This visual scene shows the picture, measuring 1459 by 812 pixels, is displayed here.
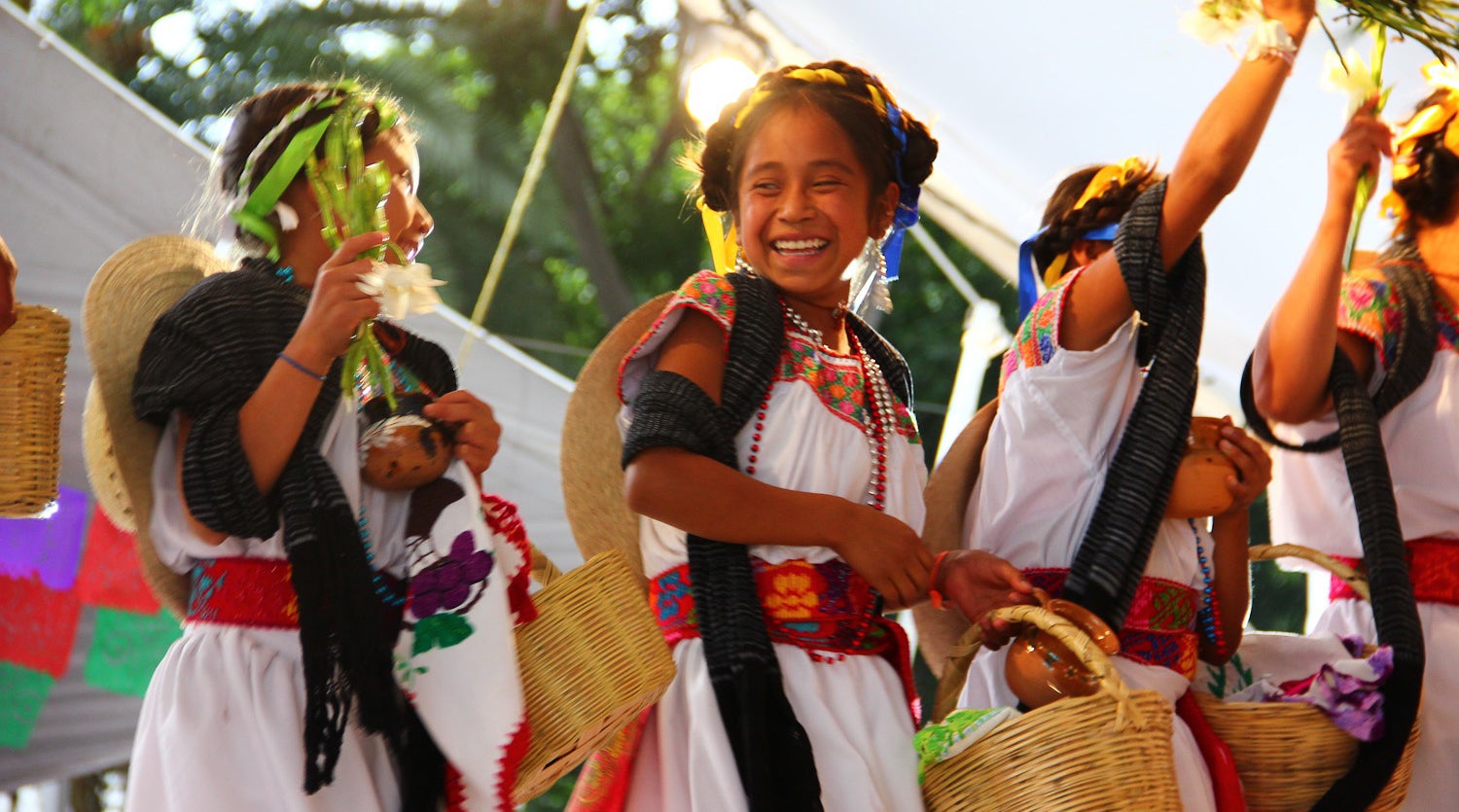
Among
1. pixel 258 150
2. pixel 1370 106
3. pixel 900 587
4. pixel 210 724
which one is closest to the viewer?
pixel 210 724

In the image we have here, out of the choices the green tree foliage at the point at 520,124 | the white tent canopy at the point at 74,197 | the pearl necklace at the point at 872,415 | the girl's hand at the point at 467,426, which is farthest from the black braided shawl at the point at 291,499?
the green tree foliage at the point at 520,124

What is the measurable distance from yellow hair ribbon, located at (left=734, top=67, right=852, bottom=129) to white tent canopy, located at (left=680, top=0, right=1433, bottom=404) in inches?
37.5

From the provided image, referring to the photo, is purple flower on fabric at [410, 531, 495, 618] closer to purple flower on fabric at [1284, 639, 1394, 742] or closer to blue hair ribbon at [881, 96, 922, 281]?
blue hair ribbon at [881, 96, 922, 281]

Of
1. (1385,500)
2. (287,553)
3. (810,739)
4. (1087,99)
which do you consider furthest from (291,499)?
(1087,99)

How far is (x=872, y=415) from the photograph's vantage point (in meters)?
2.04

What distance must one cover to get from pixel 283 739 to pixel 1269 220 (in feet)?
8.39

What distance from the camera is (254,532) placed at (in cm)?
172

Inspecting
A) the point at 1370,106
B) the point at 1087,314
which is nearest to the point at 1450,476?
the point at 1370,106

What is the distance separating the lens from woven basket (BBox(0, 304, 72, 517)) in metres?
1.89

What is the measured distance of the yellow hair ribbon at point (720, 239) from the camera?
229 centimetres

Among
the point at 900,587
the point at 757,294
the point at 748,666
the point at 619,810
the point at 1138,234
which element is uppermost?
the point at 1138,234

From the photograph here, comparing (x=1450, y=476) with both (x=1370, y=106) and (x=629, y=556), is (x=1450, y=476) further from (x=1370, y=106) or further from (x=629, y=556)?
(x=629, y=556)

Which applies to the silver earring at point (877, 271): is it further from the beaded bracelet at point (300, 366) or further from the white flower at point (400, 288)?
the beaded bracelet at point (300, 366)

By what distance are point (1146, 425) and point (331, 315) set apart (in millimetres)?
1126
